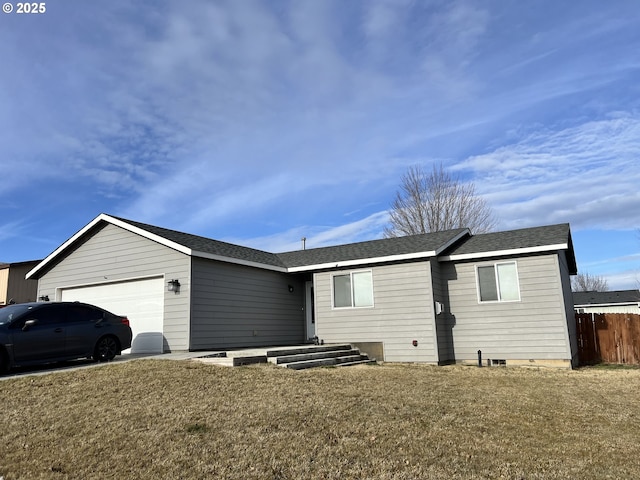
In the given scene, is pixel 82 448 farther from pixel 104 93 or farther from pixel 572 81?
pixel 572 81

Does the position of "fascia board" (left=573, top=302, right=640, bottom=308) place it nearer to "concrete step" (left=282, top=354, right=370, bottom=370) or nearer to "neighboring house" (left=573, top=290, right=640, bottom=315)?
"neighboring house" (left=573, top=290, right=640, bottom=315)

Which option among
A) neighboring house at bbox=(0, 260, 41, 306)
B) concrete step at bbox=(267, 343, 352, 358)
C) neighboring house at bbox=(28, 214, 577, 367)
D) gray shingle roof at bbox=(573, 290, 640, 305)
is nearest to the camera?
concrete step at bbox=(267, 343, 352, 358)

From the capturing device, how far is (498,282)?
12.9 meters

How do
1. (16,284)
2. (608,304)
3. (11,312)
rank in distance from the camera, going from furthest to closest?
1. (608,304)
2. (16,284)
3. (11,312)

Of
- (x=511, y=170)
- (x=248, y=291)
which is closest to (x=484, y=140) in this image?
(x=511, y=170)

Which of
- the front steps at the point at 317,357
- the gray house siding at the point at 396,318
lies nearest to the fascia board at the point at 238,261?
the gray house siding at the point at 396,318

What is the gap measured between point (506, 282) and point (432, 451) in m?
9.26

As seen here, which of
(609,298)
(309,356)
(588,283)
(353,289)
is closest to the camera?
(309,356)

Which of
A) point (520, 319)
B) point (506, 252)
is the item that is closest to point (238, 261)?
point (506, 252)

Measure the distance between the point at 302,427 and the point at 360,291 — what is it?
28.8ft

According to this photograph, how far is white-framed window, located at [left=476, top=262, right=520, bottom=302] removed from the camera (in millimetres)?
12672

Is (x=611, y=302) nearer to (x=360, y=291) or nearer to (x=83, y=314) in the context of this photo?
(x=360, y=291)

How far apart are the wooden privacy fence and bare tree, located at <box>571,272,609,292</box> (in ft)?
155

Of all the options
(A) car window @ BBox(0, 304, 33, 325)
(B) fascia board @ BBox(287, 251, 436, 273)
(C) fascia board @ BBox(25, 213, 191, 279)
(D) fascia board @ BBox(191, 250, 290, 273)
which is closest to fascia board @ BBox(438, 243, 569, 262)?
(B) fascia board @ BBox(287, 251, 436, 273)
